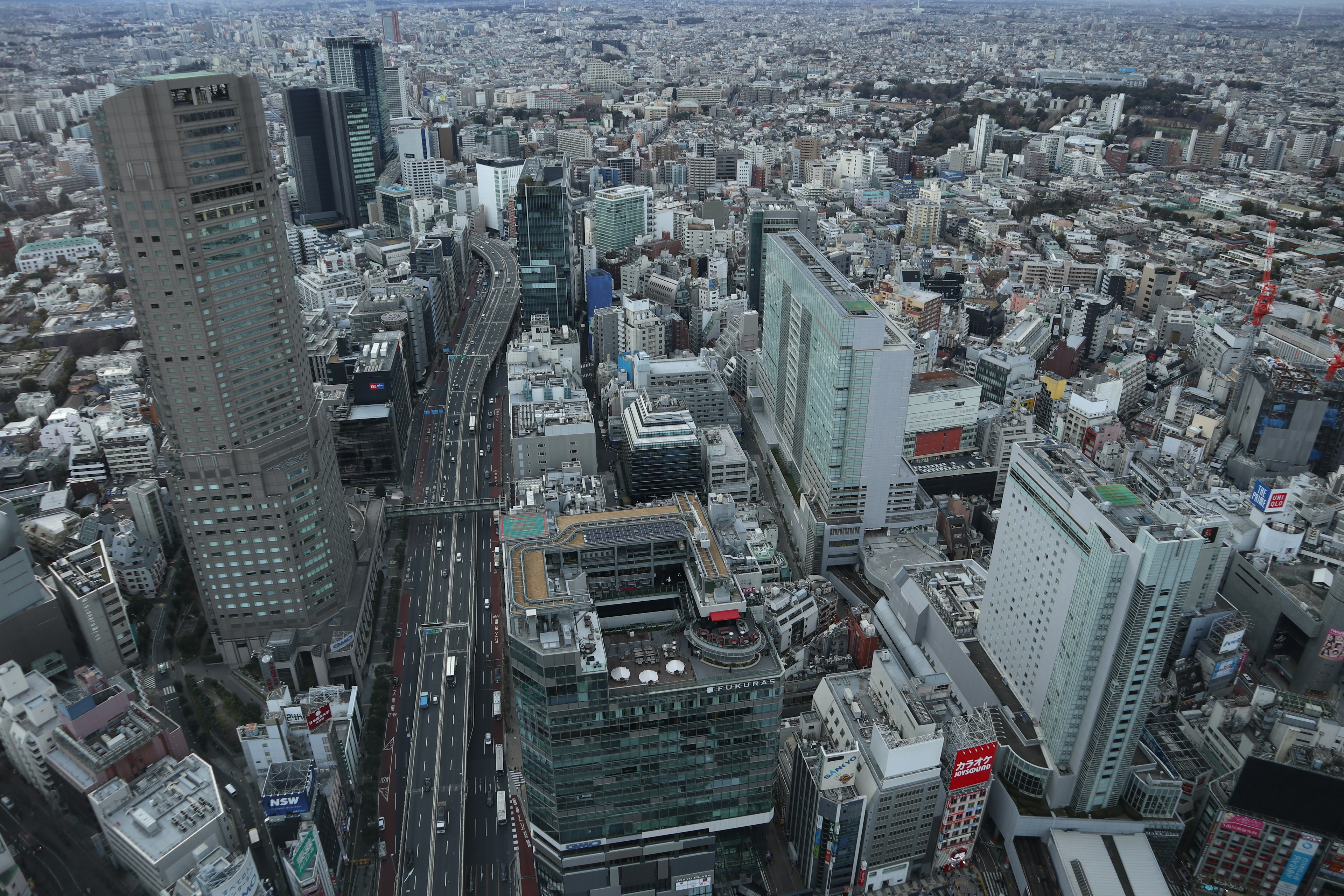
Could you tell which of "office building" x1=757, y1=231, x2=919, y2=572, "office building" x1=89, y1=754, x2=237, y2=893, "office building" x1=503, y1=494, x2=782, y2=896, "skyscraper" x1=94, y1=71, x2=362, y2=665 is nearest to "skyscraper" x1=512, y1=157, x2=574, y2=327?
"office building" x1=757, y1=231, x2=919, y2=572

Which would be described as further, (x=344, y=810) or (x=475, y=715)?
(x=475, y=715)

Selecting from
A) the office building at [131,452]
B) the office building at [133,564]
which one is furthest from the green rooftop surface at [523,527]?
the office building at [131,452]

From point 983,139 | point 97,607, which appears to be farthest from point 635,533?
point 983,139

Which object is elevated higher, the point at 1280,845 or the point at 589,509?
the point at 589,509

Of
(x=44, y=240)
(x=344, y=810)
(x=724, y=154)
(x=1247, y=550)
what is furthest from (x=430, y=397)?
(x=724, y=154)

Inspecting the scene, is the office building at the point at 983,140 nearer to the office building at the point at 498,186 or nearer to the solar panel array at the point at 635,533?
the office building at the point at 498,186

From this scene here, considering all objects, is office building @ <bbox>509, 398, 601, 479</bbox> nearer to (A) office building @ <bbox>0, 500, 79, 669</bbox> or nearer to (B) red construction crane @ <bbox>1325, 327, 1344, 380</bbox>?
(A) office building @ <bbox>0, 500, 79, 669</bbox>

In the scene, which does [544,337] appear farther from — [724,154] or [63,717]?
[724,154]
